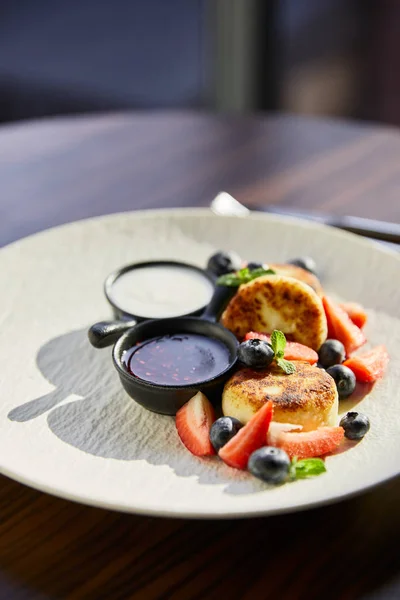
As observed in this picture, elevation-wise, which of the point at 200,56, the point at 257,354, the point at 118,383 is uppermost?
the point at 257,354

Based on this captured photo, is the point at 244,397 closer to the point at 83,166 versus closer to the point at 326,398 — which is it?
the point at 326,398

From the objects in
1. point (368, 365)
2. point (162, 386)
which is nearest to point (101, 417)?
point (162, 386)

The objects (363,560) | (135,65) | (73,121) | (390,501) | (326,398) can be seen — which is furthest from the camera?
(135,65)

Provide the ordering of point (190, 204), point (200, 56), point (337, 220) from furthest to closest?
1. point (200, 56)
2. point (190, 204)
3. point (337, 220)

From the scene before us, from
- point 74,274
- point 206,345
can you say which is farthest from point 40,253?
point 206,345

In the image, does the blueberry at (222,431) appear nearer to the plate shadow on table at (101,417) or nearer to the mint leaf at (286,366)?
the plate shadow on table at (101,417)

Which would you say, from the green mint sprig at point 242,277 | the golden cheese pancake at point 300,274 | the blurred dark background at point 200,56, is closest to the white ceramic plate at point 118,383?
the golden cheese pancake at point 300,274

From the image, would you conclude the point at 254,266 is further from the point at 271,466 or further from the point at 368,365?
the point at 271,466
